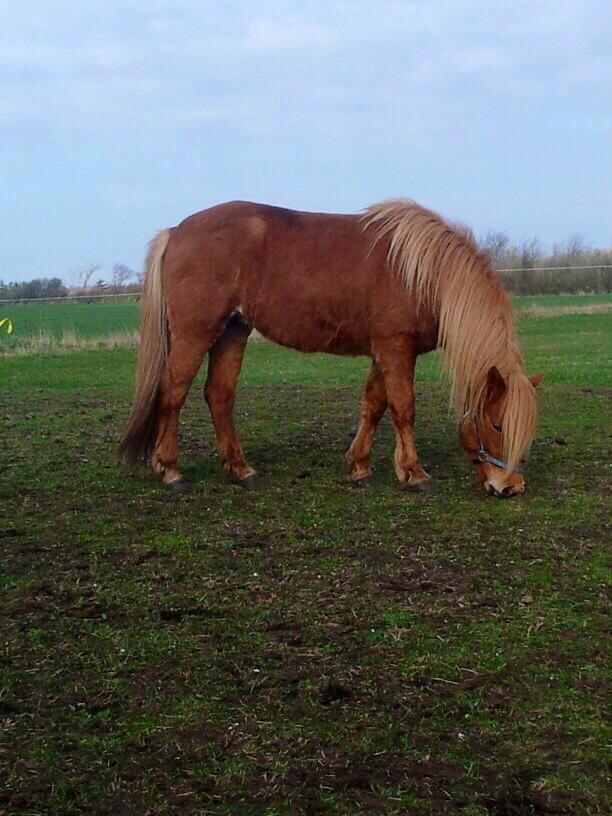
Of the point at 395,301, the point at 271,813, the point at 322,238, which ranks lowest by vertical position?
the point at 271,813

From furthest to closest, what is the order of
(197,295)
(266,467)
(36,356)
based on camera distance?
(36,356)
(266,467)
(197,295)

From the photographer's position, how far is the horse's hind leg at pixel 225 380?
19.8ft

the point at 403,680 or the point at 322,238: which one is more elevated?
the point at 322,238

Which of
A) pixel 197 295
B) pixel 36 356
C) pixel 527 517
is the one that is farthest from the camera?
pixel 36 356

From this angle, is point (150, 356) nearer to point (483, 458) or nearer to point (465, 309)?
point (465, 309)

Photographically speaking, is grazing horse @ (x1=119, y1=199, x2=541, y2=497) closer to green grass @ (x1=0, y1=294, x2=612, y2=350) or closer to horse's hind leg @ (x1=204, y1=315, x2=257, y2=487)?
horse's hind leg @ (x1=204, y1=315, x2=257, y2=487)

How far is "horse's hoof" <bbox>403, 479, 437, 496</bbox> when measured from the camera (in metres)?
5.47

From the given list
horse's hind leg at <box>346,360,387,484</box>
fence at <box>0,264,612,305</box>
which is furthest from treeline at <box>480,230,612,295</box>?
horse's hind leg at <box>346,360,387,484</box>

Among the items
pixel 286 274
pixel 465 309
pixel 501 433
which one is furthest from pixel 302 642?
pixel 286 274

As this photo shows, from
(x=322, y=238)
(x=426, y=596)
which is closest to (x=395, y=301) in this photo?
(x=322, y=238)

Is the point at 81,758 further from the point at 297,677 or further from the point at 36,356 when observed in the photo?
the point at 36,356

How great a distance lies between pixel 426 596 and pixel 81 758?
1672 millimetres

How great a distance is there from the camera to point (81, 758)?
8.02 ft

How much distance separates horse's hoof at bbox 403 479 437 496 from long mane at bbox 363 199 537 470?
474mm
